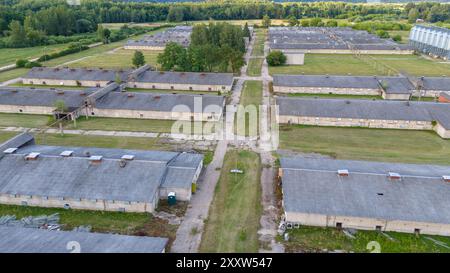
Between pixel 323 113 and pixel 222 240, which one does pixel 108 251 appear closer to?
pixel 222 240

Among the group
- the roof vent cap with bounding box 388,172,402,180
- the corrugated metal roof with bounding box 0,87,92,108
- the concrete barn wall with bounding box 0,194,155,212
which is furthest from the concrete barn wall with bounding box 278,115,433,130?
the corrugated metal roof with bounding box 0,87,92,108

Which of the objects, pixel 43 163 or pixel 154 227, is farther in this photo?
pixel 43 163

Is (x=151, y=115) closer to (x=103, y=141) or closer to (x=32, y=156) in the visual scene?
(x=103, y=141)

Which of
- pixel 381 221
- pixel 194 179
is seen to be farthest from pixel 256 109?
pixel 381 221

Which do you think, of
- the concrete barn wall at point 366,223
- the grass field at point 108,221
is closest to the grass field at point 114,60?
the grass field at point 108,221

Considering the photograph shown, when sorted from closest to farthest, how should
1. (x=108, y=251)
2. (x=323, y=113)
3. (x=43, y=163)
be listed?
1. (x=108, y=251)
2. (x=43, y=163)
3. (x=323, y=113)

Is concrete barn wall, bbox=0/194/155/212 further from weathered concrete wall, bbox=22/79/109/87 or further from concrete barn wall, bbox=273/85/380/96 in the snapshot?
weathered concrete wall, bbox=22/79/109/87
